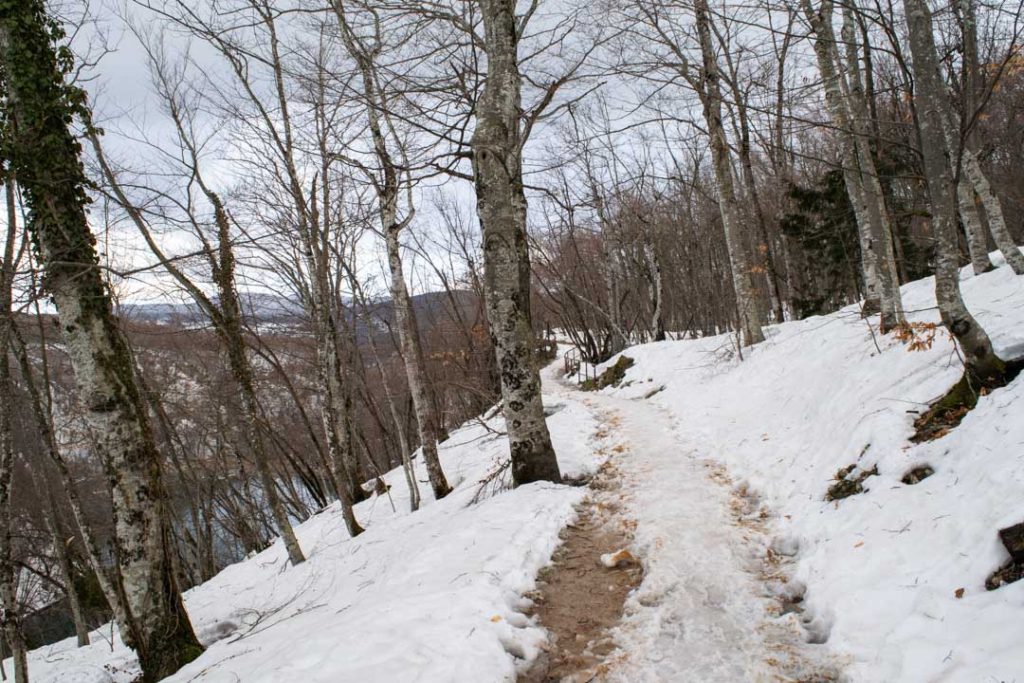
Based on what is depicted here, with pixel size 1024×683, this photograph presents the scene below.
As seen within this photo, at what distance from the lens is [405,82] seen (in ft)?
20.9

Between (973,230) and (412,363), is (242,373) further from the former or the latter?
(973,230)

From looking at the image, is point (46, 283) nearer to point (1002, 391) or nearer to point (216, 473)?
point (1002, 391)

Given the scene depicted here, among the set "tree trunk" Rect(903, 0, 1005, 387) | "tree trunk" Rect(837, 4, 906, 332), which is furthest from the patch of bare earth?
"tree trunk" Rect(837, 4, 906, 332)

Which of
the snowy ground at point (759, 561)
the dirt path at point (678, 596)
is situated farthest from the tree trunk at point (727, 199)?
the dirt path at point (678, 596)

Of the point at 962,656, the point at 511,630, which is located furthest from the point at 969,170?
the point at 511,630

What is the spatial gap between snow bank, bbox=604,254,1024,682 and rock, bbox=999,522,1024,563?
0.05m

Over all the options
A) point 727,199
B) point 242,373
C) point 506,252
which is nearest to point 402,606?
point 506,252

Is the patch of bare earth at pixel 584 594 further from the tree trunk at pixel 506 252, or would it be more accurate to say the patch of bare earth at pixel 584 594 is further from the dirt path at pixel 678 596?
the tree trunk at pixel 506 252

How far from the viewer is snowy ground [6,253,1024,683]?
2.68 m

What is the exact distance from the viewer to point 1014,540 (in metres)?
2.50

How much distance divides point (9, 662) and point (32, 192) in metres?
11.3

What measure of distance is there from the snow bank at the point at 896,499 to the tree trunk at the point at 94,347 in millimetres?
4542

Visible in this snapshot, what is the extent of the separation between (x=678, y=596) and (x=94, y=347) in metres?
5.44

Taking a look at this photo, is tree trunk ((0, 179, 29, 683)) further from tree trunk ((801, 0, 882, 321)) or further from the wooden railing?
the wooden railing
